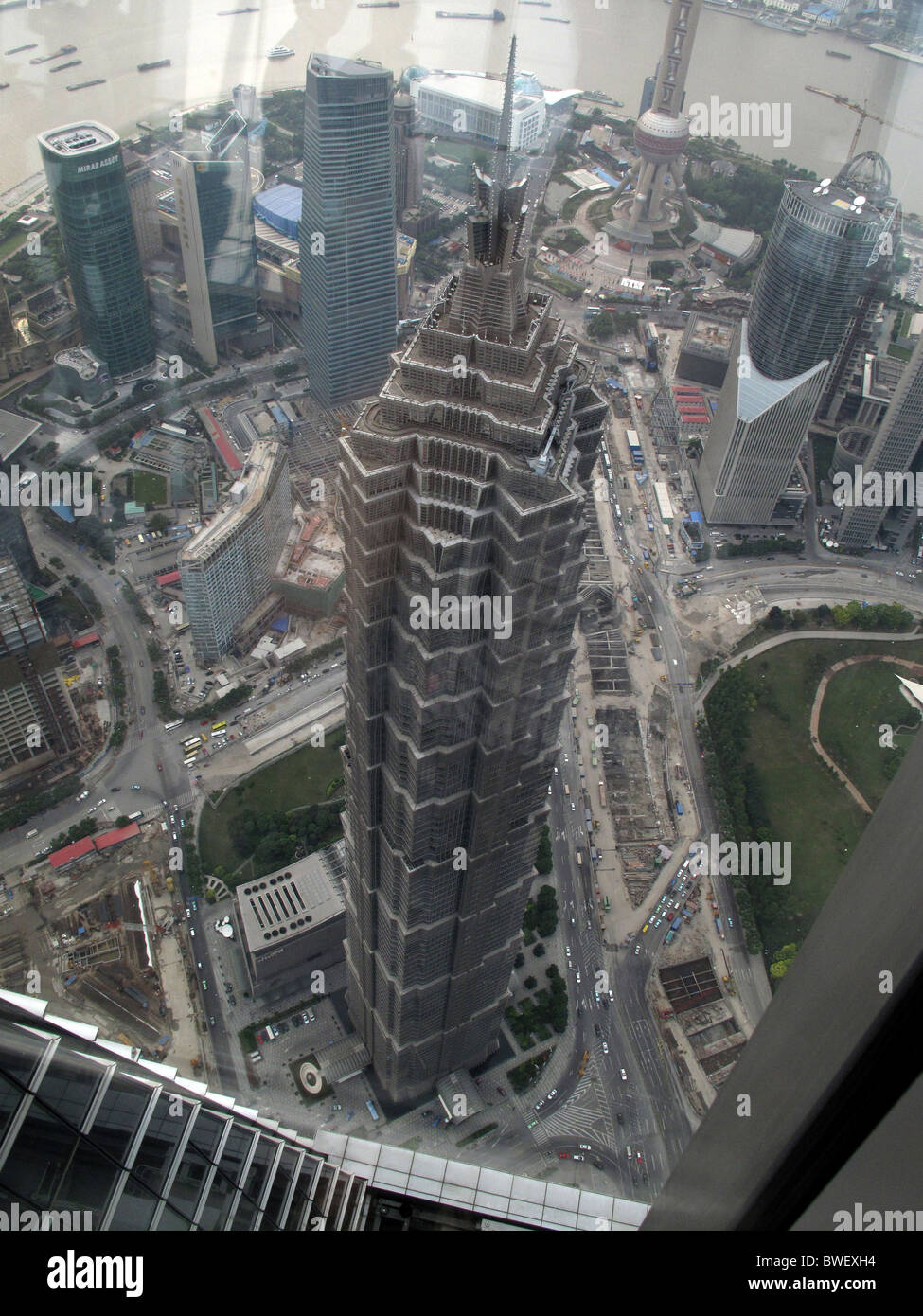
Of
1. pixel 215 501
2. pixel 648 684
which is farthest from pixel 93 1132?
pixel 215 501

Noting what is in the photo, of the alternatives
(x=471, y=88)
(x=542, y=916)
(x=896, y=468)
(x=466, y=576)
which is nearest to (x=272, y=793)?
(x=542, y=916)

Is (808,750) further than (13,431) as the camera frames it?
No

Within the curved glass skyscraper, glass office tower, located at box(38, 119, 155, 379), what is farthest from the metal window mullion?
the curved glass skyscraper

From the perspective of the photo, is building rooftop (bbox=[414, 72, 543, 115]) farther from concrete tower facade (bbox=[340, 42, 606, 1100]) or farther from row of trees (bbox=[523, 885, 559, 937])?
concrete tower facade (bbox=[340, 42, 606, 1100])

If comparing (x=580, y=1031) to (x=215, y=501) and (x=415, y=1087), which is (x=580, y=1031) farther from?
(x=215, y=501)

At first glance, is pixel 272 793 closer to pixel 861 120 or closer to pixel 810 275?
pixel 810 275
